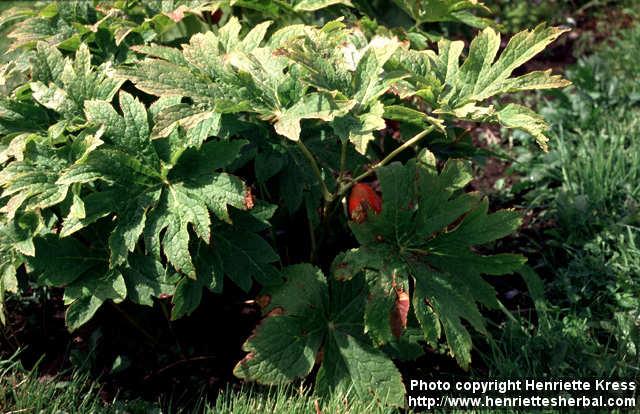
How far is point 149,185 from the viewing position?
2021 mm

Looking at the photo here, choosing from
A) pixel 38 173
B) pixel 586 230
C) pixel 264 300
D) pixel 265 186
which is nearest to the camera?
pixel 38 173

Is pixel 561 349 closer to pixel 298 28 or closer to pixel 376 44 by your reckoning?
pixel 376 44

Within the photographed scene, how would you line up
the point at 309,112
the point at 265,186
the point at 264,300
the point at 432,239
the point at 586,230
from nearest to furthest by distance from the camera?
the point at 309,112 < the point at 432,239 < the point at 264,300 < the point at 265,186 < the point at 586,230

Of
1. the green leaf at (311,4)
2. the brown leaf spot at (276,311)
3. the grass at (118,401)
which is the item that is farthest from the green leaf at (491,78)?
the grass at (118,401)

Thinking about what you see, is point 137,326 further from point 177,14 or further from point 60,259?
point 177,14

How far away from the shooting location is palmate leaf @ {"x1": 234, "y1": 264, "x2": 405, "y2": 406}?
2.09 metres

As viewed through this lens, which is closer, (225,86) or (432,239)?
(225,86)

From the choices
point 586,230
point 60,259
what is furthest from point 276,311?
point 586,230

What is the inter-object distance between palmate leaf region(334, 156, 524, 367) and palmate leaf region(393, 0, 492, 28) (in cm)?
61

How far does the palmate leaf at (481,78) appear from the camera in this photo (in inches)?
75.1

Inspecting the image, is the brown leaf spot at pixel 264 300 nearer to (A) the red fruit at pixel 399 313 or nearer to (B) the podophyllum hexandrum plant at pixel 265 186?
(B) the podophyllum hexandrum plant at pixel 265 186

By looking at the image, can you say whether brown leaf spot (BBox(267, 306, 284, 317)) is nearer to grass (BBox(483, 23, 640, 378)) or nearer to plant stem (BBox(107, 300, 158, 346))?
plant stem (BBox(107, 300, 158, 346))

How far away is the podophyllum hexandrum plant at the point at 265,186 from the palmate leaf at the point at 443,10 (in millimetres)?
84

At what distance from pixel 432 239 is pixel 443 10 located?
2.77ft
